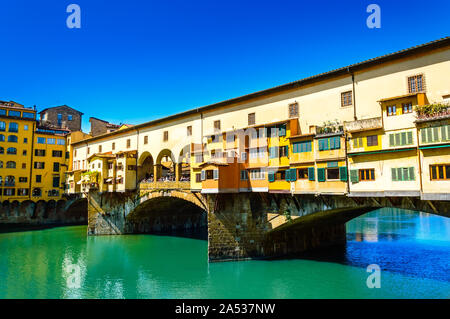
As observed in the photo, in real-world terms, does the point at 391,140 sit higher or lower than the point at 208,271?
higher

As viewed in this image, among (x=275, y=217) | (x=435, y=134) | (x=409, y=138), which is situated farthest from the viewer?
(x=275, y=217)

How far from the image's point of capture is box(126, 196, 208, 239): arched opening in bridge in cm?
4572

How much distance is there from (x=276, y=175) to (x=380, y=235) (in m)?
25.0

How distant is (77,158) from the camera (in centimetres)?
5891

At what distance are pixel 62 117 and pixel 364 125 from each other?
6562 cm

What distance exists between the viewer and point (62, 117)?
67812 mm

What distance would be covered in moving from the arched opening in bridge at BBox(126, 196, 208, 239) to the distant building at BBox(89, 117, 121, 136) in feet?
75.3

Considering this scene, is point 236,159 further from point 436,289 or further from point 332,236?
point 436,289

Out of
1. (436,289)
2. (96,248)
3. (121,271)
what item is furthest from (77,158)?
(436,289)

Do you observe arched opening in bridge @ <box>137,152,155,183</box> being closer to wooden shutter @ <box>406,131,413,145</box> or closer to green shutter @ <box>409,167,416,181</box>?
wooden shutter @ <box>406,131,413,145</box>

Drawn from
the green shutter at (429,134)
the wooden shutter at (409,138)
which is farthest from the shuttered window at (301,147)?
the green shutter at (429,134)

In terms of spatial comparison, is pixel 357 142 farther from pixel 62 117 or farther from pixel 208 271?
pixel 62 117

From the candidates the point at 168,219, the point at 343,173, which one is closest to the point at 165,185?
the point at 168,219

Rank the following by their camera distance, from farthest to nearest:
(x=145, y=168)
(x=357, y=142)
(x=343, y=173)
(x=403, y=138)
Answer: (x=145, y=168) < (x=343, y=173) < (x=357, y=142) < (x=403, y=138)
